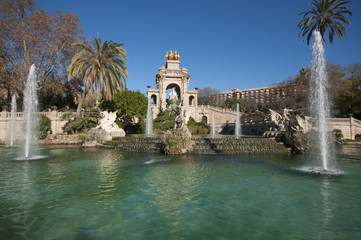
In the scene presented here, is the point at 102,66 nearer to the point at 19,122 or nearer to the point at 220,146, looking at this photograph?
the point at 19,122

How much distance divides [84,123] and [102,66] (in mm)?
6866

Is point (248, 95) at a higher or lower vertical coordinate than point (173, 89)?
higher

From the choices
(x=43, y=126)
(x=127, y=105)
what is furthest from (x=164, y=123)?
(x=43, y=126)

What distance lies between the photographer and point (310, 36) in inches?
931

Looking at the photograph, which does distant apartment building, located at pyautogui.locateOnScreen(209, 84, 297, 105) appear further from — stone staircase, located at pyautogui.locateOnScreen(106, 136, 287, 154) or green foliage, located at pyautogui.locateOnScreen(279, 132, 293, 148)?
stone staircase, located at pyautogui.locateOnScreen(106, 136, 287, 154)

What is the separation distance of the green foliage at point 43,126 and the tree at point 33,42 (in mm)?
5287

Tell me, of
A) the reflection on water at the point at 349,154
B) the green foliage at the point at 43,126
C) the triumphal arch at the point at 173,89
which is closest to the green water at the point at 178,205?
the reflection on water at the point at 349,154

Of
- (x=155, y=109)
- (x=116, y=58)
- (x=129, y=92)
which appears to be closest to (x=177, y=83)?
(x=155, y=109)

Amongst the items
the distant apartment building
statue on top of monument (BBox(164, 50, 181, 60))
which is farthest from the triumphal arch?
the distant apartment building

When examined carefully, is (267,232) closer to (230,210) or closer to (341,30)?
(230,210)

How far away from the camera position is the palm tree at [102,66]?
23.4 meters

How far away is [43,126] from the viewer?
23.5 m

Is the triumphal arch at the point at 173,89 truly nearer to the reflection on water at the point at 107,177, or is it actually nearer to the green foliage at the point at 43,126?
the green foliage at the point at 43,126

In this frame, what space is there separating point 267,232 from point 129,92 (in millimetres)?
29980
